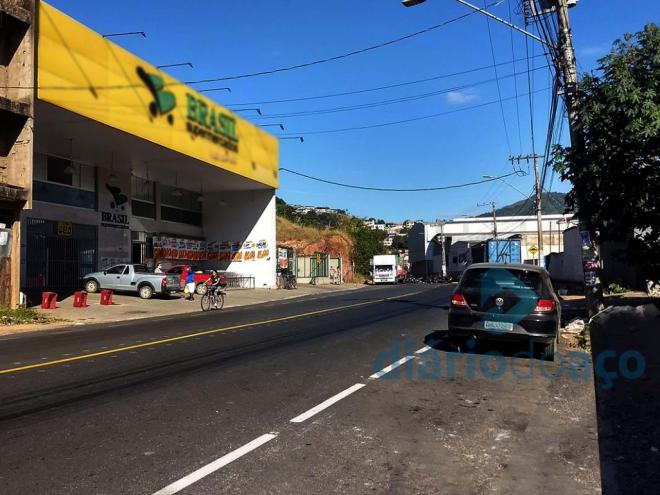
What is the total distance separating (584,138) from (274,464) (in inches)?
461

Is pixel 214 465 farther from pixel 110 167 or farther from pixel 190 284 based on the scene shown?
pixel 110 167

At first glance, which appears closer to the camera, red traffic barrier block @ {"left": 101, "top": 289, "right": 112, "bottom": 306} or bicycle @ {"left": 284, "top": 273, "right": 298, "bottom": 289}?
red traffic barrier block @ {"left": 101, "top": 289, "right": 112, "bottom": 306}

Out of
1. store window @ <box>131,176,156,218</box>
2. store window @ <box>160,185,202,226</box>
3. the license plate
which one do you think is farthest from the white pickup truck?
the license plate

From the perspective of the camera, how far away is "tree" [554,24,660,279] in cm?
1155

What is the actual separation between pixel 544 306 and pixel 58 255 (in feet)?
73.9

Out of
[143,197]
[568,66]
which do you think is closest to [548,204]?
[143,197]

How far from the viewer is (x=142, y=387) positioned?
7.48m

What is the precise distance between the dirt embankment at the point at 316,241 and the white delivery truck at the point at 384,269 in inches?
169

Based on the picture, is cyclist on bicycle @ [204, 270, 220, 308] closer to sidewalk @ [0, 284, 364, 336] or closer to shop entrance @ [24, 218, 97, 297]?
sidewalk @ [0, 284, 364, 336]

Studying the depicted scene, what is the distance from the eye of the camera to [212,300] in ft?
72.9

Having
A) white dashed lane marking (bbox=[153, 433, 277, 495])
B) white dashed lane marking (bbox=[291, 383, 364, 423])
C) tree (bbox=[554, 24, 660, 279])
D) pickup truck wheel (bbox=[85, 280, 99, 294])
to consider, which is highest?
tree (bbox=[554, 24, 660, 279])

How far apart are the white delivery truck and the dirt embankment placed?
4.28m

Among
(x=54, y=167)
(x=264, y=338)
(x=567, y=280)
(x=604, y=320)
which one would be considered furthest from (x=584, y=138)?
(x=567, y=280)

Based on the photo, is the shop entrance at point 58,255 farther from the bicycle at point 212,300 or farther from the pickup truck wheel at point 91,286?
the bicycle at point 212,300
